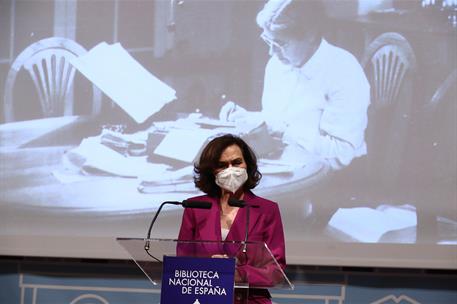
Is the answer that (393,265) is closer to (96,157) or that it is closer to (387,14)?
(387,14)

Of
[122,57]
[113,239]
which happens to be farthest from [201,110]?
[113,239]

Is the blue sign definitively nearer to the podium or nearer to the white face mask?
the podium

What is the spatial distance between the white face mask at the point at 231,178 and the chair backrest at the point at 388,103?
1482 millimetres

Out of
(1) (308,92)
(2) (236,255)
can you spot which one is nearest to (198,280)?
(2) (236,255)

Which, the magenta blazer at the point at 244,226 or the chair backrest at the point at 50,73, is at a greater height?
the chair backrest at the point at 50,73

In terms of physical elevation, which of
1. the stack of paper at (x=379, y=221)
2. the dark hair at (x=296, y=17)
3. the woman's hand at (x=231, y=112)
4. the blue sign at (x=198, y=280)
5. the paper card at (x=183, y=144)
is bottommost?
the blue sign at (x=198, y=280)

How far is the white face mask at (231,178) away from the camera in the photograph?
344cm

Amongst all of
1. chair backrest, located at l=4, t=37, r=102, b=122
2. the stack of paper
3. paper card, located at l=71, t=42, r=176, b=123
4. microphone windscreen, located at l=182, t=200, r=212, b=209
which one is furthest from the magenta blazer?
chair backrest, located at l=4, t=37, r=102, b=122

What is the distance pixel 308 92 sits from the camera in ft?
15.8

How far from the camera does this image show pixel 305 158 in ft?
15.7

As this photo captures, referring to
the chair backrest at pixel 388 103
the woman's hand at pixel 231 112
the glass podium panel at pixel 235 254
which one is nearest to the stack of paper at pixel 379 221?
the chair backrest at pixel 388 103

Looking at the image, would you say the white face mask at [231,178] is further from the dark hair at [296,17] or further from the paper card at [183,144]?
the dark hair at [296,17]

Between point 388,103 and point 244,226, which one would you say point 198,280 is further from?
point 388,103

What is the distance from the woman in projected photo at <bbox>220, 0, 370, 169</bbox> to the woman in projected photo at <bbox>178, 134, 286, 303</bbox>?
123 cm
